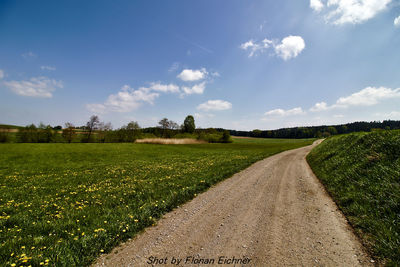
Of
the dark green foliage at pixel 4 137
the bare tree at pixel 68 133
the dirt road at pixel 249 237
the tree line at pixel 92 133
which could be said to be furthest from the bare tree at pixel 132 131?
the dirt road at pixel 249 237

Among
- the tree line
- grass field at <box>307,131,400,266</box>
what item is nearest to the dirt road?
grass field at <box>307,131,400,266</box>

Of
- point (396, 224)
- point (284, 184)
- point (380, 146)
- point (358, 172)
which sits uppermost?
point (380, 146)

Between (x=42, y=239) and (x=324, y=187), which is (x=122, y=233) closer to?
(x=42, y=239)

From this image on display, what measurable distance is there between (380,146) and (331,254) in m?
10.8

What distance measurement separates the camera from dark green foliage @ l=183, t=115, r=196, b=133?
92.7 metres

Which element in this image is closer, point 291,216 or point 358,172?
point 291,216

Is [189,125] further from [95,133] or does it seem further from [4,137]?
[4,137]

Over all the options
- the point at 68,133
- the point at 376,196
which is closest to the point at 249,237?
the point at 376,196

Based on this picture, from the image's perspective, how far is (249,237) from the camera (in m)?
4.64

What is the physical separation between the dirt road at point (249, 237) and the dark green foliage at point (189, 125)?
8548cm

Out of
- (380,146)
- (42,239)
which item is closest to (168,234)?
(42,239)

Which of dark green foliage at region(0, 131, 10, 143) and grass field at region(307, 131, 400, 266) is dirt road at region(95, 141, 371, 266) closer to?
grass field at region(307, 131, 400, 266)

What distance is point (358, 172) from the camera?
8.80m

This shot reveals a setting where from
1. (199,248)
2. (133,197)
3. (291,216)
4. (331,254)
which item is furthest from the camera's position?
(133,197)
